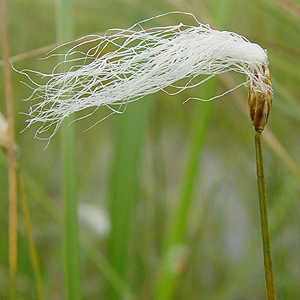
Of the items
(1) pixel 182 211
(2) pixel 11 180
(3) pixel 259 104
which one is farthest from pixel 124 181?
(3) pixel 259 104

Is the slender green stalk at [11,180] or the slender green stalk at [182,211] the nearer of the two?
the slender green stalk at [11,180]

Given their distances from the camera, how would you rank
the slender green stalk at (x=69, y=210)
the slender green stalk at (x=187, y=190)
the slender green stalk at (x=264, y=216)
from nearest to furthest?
the slender green stalk at (x=264, y=216)
the slender green stalk at (x=69, y=210)
the slender green stalk at (x=187, y=190)

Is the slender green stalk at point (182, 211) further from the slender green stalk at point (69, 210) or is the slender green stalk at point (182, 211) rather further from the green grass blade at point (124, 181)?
the slender green stalk at point (69, 210)

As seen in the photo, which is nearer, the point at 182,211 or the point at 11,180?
the point at 11,180

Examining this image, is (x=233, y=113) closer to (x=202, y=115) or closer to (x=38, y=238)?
(x=202, y=115)

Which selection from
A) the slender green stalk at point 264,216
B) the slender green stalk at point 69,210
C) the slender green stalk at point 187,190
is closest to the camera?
the slender green stalk at point 264,216

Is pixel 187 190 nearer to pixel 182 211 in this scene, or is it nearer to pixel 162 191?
pixel 182 211

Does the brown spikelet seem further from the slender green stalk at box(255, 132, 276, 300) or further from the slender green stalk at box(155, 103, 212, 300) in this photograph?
the slender green stalk at box(155, 103, 212, 300)

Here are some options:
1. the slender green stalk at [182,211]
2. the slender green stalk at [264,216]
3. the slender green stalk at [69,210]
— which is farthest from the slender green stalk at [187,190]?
the slender green stalk at [264,216]

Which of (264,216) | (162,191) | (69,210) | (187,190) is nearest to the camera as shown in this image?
(264,216)
